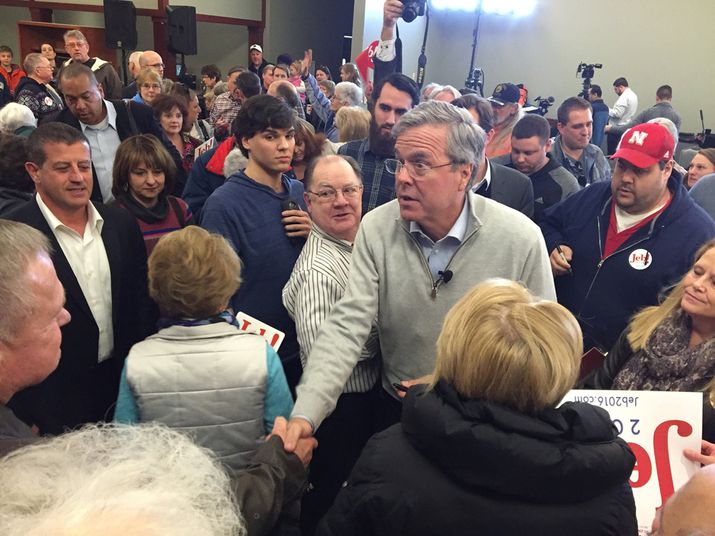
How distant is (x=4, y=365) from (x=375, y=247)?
1.09 meters

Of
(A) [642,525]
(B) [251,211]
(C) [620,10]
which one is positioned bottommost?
(A) [642,525]

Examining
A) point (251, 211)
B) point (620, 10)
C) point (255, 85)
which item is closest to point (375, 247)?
point (251, 211)

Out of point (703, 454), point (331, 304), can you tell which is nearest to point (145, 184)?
point (331, 304)

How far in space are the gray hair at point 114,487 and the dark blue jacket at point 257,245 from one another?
1518 millimetres

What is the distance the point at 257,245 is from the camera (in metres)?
2.39

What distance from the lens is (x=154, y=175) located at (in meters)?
2.79

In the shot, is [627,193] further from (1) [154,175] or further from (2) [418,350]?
(1) [154,175]

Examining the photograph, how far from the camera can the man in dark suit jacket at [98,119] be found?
3.44m

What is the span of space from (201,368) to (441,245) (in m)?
0.83

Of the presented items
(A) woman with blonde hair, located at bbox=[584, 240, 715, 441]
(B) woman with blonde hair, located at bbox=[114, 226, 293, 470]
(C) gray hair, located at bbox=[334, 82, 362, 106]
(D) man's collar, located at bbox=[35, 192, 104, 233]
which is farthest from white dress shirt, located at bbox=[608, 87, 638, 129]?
(B) woman with blonde hair, located at bbox=[114, 226, 293, 470]

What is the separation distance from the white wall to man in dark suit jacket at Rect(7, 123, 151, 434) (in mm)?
9309

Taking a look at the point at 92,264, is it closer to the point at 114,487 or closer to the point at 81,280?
the point at 81,280

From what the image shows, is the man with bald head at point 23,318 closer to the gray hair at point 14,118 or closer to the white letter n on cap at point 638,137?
the white letter n on cap at point 638,137

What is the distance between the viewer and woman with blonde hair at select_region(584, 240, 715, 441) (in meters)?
1.76
